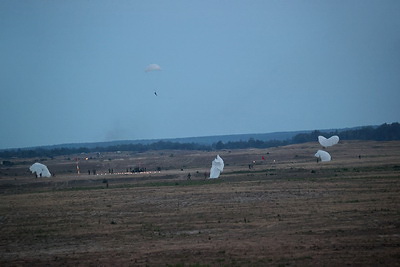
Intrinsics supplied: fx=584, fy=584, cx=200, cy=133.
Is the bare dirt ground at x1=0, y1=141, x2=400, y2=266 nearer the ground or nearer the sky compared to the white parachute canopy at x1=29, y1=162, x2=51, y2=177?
nearer the ground

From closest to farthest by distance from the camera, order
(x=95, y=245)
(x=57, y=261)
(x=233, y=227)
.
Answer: (x=57, y=261) < (x=95, y=245) < (x=233, y=227)

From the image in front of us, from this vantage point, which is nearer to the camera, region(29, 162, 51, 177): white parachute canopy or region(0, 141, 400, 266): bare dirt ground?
region(0, 141, 400, 266): bare dirt ground

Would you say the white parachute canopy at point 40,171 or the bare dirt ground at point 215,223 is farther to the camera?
the white parachute canopy at point 40,171

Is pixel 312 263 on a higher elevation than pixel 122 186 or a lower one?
lower

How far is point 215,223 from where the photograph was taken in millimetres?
30250

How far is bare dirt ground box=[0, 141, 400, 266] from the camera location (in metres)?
22.0

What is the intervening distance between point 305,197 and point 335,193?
7.95 feet

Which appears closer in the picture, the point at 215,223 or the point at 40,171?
the point at 215,223

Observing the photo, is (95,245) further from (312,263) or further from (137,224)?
(312,263)

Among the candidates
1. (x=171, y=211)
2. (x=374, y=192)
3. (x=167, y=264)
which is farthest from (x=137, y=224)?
(x=374, y=192)

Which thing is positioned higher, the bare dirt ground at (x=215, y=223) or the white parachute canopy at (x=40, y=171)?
the white parachute canopy at (x=40, y=171)

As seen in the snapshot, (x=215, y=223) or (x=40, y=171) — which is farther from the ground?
(x=40, y=171)

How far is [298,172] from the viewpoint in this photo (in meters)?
60.1

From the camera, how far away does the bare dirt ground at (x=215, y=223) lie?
22031mm
